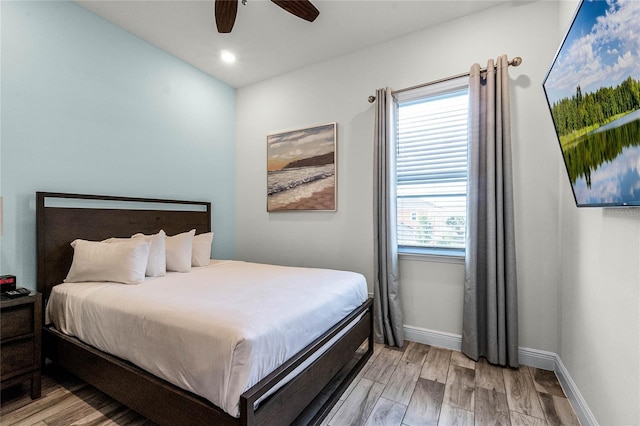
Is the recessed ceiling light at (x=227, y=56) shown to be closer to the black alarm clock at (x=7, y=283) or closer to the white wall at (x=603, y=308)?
the black alarm clock at (x=7, y=283)

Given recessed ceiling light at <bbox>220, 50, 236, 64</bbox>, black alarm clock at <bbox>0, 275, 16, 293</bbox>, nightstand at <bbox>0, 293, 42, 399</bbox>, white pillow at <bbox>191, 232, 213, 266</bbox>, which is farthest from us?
recessed ceiling light at <bbox>220, 50, 236, 64</bbox>

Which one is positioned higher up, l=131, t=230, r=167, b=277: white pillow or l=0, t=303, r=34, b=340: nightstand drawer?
l=131, t=230, r=167, b=277: white pillow

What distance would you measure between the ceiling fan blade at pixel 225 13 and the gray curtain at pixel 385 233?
1438 mm

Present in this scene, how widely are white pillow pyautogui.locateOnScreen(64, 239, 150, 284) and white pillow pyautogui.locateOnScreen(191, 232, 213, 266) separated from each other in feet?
2.13

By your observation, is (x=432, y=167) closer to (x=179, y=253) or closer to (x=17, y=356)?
(x=179, y=253)

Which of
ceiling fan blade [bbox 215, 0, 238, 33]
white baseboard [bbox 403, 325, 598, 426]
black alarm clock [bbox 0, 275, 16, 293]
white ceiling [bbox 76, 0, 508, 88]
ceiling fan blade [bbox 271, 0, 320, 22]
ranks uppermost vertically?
white ceiling [bbox 76, 0, 508, 88]

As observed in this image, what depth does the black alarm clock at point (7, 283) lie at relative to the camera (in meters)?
1.87

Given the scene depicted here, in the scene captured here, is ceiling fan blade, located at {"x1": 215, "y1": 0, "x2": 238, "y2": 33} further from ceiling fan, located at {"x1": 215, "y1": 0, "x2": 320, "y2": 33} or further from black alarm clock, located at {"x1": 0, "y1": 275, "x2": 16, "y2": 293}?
black alarm clock, located at {"x1": 0, "y1": 275, "x2": 16, "y2": 293}

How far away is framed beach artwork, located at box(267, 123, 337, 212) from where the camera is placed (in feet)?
10.3

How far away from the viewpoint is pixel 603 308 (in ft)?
4.66

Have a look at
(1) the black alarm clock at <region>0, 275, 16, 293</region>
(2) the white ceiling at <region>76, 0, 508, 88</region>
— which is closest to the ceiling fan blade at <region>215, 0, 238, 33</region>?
(2) the white ceiling at <region>76, 0, 508, 88</region>

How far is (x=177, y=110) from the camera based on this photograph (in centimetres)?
319

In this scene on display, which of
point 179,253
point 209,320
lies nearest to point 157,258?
point 179,253

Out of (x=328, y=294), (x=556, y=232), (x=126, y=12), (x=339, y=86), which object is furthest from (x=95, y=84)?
(x=556, y=232)
